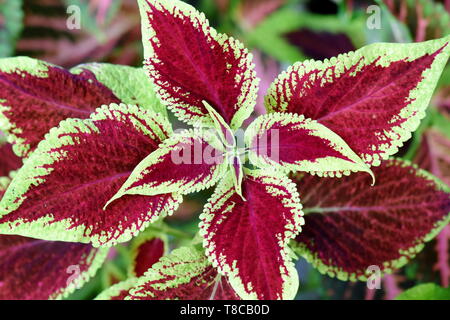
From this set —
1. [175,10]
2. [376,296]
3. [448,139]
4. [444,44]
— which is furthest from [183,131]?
[448,139]

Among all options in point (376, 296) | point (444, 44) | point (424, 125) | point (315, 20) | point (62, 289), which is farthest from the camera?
point (315, 20)

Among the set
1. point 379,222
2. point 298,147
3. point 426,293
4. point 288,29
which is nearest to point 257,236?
point 298,147

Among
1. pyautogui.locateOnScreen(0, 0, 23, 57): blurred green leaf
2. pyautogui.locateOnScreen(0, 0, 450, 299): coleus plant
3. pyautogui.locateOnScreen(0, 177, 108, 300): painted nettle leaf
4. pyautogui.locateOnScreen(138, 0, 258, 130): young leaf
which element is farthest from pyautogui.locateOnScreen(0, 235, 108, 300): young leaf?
pyautogui.locateOnScreen(0, 0, 23, 57): blurred green leaf

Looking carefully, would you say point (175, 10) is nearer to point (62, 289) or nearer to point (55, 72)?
point (55, 72)

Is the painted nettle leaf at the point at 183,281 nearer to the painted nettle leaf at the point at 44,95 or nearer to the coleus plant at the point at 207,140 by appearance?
the coleus plant at the point at 207,140

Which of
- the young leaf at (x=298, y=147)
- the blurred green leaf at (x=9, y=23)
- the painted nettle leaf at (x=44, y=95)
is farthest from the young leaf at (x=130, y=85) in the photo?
the blurred green leaf at (x=9, y=23)

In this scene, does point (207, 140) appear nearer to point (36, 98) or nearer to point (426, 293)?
point (36, 98)
